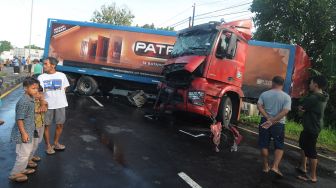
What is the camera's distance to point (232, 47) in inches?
375

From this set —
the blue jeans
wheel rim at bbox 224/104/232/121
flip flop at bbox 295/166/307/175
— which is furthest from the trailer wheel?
flip flop at bbox 295/166/307/175

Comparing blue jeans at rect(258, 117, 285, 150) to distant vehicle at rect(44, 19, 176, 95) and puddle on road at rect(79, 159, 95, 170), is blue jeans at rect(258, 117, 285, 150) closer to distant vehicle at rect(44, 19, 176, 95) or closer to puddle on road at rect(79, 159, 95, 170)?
puddle on road at rect(79, 159, 95, 170)

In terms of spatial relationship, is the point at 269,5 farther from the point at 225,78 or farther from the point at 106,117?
the point at 106,117

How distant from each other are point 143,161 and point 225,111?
4.21 metres

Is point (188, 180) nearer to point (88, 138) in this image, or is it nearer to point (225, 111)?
point (88, 138)

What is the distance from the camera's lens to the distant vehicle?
1391cm

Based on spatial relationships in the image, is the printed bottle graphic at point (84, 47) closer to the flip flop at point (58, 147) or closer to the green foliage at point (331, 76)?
the flip flop at point (58, 147)

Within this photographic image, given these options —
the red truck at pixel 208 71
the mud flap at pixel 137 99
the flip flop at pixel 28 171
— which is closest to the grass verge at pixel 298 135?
the red truck at pixel 208 71

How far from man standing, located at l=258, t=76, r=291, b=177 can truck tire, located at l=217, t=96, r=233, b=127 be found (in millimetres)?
3515

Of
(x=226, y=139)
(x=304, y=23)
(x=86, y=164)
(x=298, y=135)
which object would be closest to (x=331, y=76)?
(x=304, y=23)

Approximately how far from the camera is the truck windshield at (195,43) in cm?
929

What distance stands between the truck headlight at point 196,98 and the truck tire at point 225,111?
2.60ft

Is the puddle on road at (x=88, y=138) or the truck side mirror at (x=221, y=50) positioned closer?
the puddle on road at (x=88, y=138)

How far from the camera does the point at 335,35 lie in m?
17.3
